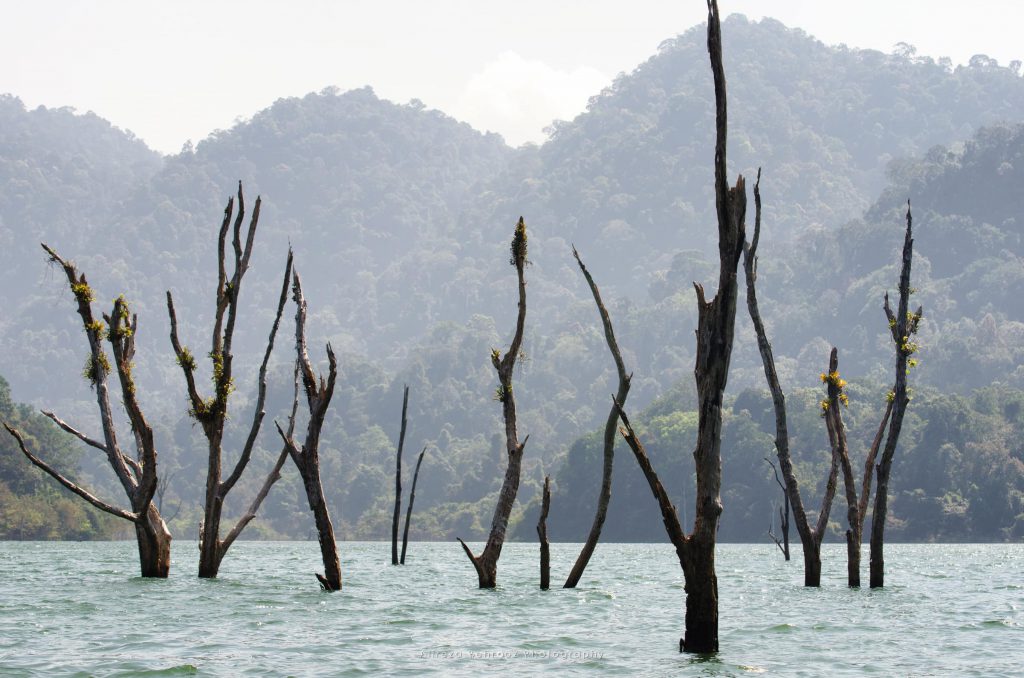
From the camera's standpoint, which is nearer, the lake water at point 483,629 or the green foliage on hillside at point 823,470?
the lake water at point 483,629

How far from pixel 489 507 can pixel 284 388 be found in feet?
171

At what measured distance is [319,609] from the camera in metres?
27.2

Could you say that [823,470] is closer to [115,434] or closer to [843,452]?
[843,452]

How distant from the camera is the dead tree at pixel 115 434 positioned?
29.1m

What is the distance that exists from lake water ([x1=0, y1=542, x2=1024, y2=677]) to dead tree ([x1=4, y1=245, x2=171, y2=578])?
94 centimetres

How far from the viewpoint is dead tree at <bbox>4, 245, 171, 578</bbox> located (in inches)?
1145

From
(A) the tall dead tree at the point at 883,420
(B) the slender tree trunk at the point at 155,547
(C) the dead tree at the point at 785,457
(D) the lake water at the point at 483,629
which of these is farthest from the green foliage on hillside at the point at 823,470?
(B) the slender tree trunk at the point at 155,547

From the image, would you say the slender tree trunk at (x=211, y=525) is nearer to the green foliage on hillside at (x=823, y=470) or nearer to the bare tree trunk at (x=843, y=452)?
the bare tree trunk at (x=843, y=452)

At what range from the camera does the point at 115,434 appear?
98.9 feet

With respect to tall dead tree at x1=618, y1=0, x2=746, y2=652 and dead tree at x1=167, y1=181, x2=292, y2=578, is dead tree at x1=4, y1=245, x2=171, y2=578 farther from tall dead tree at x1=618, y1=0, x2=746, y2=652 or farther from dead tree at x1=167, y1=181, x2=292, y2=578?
tall dead tree at x1=618, y1=0, x2=746, y2=652

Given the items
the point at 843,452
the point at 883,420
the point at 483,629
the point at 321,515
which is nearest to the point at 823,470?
the point at 843,452

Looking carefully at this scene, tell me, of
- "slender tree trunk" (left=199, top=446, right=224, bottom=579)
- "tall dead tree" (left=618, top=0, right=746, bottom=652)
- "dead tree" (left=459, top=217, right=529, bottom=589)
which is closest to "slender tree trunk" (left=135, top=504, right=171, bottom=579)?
"slender tree trunk" (left=199, top=446, right=224, bottom=579)

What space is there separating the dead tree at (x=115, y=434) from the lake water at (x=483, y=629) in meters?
0.94

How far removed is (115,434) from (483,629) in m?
10.7
